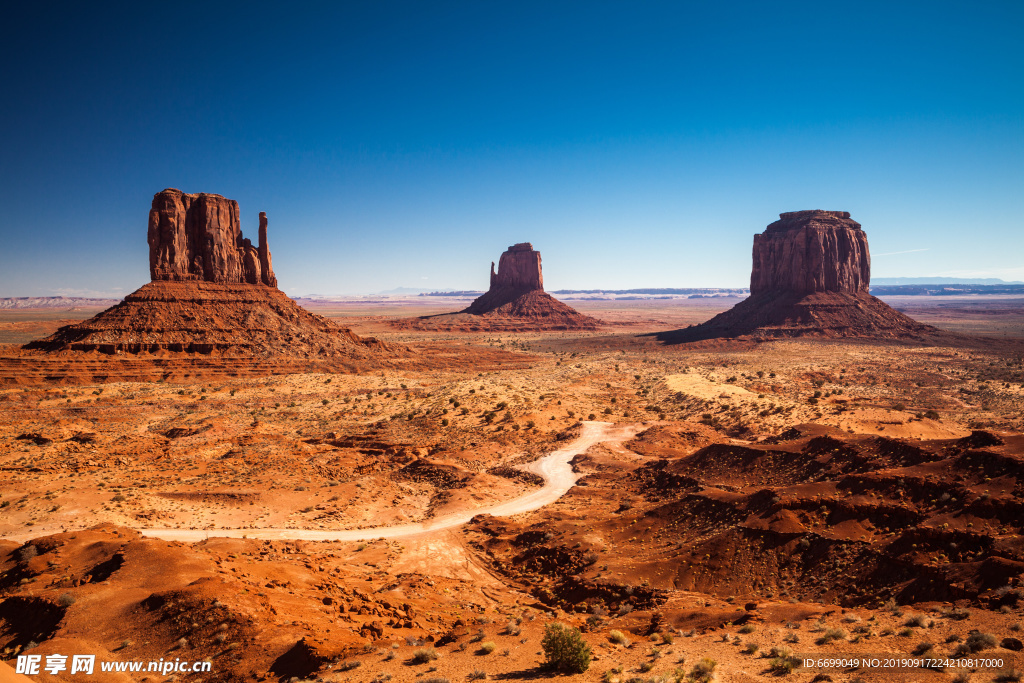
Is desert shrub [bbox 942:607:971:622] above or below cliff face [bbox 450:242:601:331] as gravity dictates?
below

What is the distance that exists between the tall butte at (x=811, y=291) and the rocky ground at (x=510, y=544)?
53.5 m

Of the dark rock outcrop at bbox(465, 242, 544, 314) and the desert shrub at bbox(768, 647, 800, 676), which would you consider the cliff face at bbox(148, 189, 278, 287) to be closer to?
the desert shrub at bbox(768, 647, 800, 676)

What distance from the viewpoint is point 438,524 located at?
72.6 ft

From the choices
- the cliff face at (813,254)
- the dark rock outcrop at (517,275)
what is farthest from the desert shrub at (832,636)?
the dark rock outcrop at (517,275)

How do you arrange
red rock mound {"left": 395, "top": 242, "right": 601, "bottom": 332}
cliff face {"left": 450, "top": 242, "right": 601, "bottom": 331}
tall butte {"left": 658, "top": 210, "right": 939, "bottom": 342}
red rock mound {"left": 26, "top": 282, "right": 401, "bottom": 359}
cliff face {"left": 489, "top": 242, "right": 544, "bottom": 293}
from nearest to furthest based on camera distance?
red rock mound {"left": 26, "top": 282, "right": 401, "bottom": 359}
tall butte {"left": 658, "top": 210, "right": 939, "bottom": 342}
red rock mound {"left": 395, "top": 242, "right": 601, "bottom": 332}
cliff face {"left": 450, "top": 242, "right": 601, "bottom": 331}
cliff face {"left": 489, "top": 242, "right": 544, "bottom": 293}

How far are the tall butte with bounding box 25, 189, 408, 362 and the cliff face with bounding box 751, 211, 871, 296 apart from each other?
77474 millimetres

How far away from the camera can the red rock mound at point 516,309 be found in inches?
5022

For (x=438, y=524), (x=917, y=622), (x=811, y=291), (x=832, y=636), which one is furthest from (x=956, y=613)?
(x=811, y=291)

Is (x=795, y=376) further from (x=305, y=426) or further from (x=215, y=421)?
(x=215, y=421)

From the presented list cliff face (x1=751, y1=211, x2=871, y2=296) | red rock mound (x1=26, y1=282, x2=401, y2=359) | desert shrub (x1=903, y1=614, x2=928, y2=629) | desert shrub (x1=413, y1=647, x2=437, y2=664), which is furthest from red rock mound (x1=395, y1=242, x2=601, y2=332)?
desert shrub (x1=903, y1=614, x2=928, y2=629)

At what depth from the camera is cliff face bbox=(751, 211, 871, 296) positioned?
319 feet

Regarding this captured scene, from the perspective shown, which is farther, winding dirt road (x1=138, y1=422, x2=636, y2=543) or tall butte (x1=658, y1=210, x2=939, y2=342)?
tall butte (x1=658, y1=210, x2=939, y2=342)

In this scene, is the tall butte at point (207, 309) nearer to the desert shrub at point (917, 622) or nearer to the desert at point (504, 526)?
the desert at point (504, 526)

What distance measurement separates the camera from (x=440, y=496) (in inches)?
993
